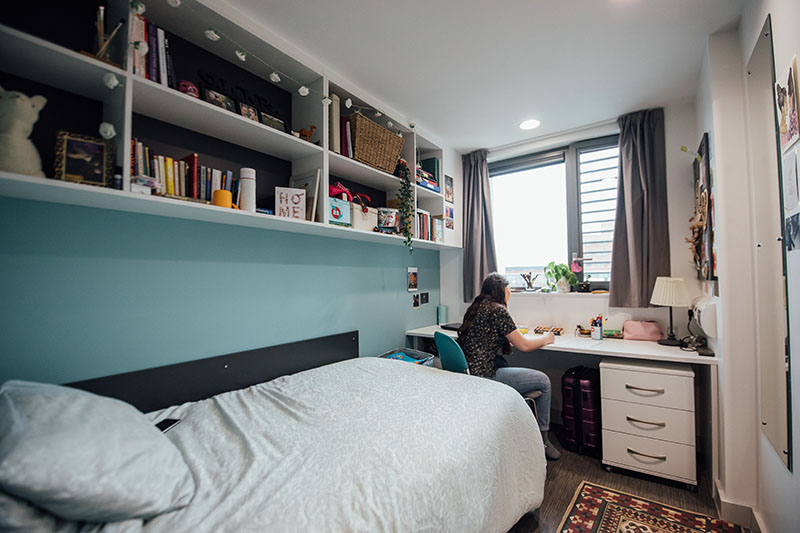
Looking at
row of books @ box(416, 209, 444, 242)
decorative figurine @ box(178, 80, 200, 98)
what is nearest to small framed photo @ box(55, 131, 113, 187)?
decorative figurine @ box(178, 80, 200, 98)

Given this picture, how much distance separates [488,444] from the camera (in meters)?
1.30

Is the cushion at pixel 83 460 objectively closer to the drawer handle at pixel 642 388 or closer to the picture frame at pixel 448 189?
the drawer handle at pixel 642 388

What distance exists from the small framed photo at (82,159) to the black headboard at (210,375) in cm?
81

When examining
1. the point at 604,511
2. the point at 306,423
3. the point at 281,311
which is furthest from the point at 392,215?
the point at 604,511

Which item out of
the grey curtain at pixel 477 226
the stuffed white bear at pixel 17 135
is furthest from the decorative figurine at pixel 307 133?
the grey curtain at pixel 477 226

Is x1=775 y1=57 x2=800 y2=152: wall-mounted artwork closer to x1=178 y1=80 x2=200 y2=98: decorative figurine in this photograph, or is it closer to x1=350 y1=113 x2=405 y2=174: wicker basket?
x1=350 y1=113 x2=405 y2=174: wicker basket

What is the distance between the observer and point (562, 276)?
300 centimetres

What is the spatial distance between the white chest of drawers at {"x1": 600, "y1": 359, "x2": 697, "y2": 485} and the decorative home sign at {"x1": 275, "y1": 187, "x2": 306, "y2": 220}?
7.27ft

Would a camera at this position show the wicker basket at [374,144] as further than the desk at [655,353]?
Yes

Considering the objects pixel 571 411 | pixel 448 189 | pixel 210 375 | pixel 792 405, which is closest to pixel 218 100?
pixel 210 375

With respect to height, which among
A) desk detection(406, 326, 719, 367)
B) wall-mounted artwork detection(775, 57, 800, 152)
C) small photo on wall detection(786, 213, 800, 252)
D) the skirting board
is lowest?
the skirting board

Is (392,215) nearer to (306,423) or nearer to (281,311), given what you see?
(281,311)

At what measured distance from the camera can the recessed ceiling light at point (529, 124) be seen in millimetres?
2805

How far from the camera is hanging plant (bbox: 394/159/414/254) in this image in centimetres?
A: 259
